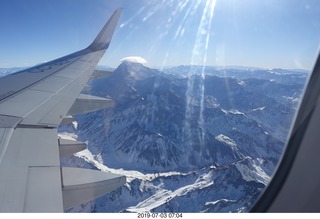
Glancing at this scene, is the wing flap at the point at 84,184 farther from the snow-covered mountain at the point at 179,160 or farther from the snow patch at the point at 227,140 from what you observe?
the snow patch at the point at 227,140

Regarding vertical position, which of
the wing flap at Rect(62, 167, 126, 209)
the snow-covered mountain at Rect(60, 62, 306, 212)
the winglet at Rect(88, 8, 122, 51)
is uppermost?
the winglet at Rect(88, 8, 122, 51)

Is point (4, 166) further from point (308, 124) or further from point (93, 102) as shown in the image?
point (93, 102)

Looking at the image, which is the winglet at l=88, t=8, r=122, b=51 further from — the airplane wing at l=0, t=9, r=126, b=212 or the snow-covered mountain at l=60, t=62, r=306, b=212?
the snow-covered mountain at l=60, t=62, r=306, b=212

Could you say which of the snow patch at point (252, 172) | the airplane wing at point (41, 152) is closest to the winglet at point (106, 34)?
the airplane wing at point (41, 152)

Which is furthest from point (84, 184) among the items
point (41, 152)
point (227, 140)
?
point (227, 140)

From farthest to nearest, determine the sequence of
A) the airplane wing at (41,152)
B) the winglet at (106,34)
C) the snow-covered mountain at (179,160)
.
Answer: the snow-covered mountain at (179,160) < the winglet at (106,34) < the airplane wing at (41,152)

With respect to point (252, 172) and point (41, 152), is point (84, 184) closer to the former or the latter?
point (41, 152)

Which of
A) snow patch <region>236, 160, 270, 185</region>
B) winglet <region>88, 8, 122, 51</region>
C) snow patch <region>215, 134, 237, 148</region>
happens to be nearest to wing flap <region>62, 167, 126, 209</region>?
winglet <region>88, 8, 122, 51</region>
